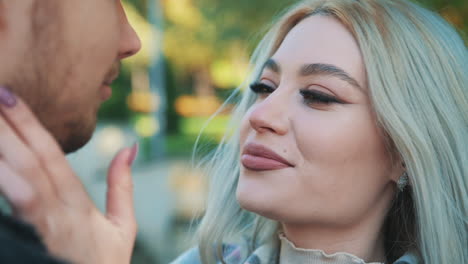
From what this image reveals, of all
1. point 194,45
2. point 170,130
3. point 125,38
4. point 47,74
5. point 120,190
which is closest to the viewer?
point 47,74

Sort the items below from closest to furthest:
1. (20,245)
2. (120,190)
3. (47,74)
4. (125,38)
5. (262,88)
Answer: (20,245)
(47,74)
(120,190)
(125,38)
(262,88)

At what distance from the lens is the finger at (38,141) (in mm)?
1245

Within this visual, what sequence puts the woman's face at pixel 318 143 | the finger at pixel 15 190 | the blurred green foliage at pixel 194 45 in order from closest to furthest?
the finger at pixel 15 190 < the woman's face at pixel 318 143 < the blurred green foliage at pixel 194 45

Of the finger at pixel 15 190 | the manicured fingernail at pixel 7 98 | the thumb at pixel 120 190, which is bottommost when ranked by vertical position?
the thumb at pixel 120 190

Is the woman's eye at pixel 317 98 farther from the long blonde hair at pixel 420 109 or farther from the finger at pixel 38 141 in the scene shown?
the finger at pixel 38 141

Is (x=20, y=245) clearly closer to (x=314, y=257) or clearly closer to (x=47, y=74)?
(x=47, y=74)

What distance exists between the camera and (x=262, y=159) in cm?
211

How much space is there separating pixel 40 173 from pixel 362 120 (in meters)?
1.24

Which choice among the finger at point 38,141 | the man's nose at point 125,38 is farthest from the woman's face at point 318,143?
the finger at point 38,141

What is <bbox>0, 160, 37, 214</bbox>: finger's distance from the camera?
3.81 ft

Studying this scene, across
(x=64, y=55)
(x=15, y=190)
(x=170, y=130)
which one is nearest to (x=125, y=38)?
(x=64, y=55)

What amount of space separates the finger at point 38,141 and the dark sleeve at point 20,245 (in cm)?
19

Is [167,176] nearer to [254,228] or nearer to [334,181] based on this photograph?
[254,228]

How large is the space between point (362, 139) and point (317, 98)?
213 millimetres
